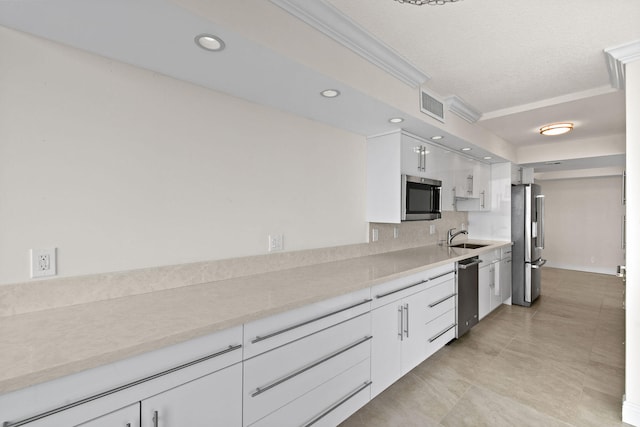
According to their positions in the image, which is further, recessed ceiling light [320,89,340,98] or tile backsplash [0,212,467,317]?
recessed ceiling light [320,89,340,98]

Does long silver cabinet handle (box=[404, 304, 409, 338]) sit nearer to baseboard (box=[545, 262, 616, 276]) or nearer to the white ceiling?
the white ceiling

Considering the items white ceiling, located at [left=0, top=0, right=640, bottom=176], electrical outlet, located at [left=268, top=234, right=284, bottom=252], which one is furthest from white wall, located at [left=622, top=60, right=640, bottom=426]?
electrical outlet, located at [left=268, top=234, right=284, bottom=252]

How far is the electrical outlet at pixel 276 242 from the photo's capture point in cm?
208

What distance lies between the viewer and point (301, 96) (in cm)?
193

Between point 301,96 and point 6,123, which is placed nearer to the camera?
point 6,123

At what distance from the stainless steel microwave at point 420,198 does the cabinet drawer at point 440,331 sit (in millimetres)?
906

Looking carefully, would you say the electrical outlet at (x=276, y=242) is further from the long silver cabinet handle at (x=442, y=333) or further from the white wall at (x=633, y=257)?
the white wall at (x=633, y=257)

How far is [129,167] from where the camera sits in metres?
1.49

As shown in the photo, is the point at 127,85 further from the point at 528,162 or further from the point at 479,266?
the point at 528,162

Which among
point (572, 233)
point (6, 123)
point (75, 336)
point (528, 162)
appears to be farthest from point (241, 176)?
point (572, 233)

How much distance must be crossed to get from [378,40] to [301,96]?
58 cm

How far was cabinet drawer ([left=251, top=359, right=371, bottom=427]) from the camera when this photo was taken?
1396 millimetres

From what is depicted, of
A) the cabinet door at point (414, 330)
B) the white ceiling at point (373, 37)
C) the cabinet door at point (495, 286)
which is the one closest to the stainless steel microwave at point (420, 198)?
the white ceiling at point (373, 37)

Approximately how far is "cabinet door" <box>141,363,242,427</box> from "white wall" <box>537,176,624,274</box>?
7.91 meters
